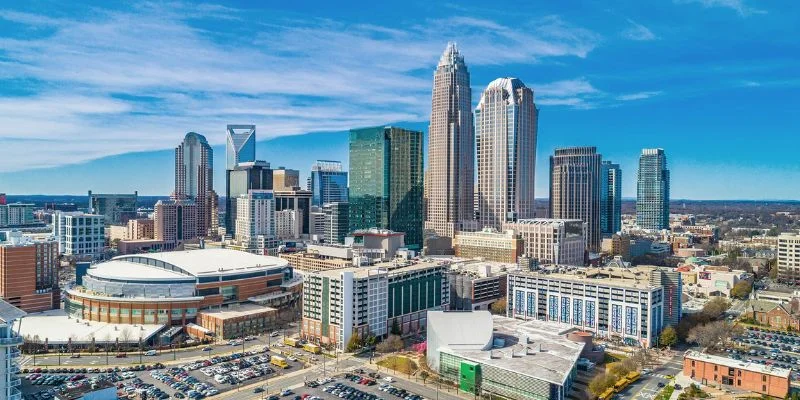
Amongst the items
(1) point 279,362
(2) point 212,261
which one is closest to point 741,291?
(1) point 279,362

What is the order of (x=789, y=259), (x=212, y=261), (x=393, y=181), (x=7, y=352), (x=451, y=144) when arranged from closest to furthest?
(x=7, y=352), (x=212, y=261), (x=789, y=259), (x=393, y=181), (x=451, y=144)

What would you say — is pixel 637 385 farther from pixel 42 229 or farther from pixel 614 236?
pixel 42 229

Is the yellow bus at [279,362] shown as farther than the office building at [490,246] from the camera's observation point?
No

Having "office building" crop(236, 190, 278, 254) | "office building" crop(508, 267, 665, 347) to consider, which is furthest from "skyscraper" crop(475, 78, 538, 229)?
"office building" crop(508, 267, 665, 347)

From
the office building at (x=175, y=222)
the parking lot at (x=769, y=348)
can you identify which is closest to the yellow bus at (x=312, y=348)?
the parking lot at (x=769, y=348)

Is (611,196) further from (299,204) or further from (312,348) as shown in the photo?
(312,348)

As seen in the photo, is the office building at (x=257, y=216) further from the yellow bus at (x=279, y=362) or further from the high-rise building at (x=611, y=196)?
the high-rise building at (x=611, y=196)
